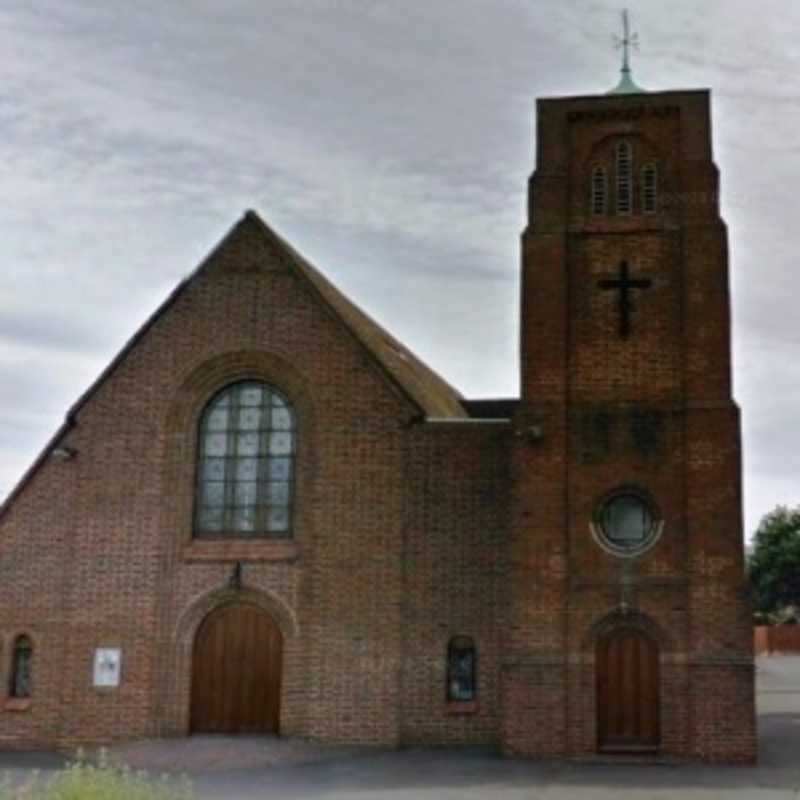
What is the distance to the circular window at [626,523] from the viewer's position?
20812 millimetres

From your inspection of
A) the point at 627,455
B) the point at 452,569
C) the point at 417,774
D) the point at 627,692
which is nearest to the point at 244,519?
the point at 452,569

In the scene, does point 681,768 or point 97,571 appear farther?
point 97,571

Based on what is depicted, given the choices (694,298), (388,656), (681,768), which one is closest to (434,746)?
(388,656)

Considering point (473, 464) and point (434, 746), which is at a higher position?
point (473, 464)

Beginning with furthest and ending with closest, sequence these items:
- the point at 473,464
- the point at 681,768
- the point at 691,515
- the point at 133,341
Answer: the point at 133,341 < the point at 473,464 < the point at 691,515 < the point at 681,768

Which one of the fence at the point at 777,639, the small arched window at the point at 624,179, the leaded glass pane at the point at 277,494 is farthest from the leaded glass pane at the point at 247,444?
the fence at the point at 777,639

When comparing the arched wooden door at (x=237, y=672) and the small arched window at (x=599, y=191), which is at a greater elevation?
the small arched window at (x=599, y=191)

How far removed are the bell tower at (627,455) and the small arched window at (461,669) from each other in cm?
105

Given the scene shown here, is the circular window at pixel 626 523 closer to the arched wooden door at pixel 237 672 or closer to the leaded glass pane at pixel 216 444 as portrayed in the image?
the arched wooden door at pixel 237 672

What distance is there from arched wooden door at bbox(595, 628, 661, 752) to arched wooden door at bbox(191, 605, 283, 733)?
5.57 meters

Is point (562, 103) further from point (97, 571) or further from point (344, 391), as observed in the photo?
point (97, 571)

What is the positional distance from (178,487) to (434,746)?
20.9 feet

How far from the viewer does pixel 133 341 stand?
78.3ft

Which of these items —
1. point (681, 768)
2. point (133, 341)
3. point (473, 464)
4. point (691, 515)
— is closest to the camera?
point (681, 768)
